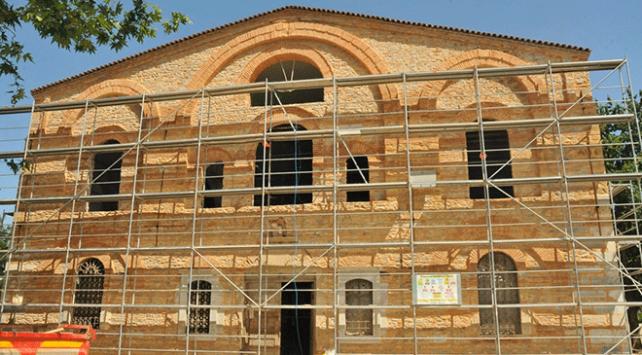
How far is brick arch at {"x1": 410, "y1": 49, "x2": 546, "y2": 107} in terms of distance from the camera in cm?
1302

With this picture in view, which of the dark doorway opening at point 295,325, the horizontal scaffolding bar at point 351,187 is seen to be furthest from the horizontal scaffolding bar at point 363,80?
the dark doorway opening at point 295,325

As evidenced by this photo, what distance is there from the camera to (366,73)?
13.9m

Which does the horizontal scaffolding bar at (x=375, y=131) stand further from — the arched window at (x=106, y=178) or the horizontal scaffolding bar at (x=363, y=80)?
the arched window at (x=106, y=178)

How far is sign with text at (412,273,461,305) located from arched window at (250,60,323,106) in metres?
6.14

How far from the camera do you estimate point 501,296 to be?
12.2m

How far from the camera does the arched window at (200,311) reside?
12945 millimetres

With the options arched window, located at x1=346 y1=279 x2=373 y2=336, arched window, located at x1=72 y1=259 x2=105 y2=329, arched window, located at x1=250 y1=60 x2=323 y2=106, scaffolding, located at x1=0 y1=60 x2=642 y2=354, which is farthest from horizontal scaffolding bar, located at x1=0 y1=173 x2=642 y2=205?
arched window, located at x1=250 y1=60 x2=323 y2=106

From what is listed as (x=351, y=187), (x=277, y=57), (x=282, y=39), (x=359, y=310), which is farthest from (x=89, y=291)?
(x=282, y=39)

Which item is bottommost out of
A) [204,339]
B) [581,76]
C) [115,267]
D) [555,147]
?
[204,339]

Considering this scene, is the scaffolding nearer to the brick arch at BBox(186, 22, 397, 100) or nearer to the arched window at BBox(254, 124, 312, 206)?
the arched window at BBox(254, 124, 312, 206)

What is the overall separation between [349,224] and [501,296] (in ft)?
12.0

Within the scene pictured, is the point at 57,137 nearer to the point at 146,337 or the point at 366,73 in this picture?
the point at 146,337

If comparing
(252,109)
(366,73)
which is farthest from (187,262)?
(366,73)

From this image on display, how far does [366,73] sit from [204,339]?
293 inches
